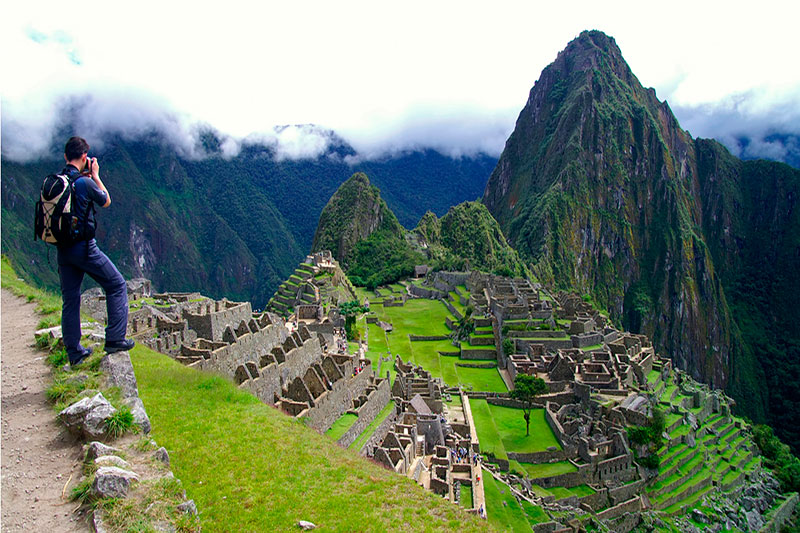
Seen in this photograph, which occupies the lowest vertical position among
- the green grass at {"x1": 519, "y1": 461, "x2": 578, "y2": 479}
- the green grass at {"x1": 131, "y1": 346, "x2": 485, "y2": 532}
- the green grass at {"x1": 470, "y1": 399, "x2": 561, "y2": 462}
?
the green grass at {"x1": 519, "y1": 461, "x2": 578, "y2": 479}

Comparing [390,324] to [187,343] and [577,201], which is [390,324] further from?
[577,201]

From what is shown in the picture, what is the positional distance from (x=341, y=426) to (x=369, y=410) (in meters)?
2.86

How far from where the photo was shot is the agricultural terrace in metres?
37.1

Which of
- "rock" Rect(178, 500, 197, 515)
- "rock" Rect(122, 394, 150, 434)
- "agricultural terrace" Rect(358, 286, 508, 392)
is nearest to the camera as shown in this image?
"rock" Rect(178, 500, 197, 515)

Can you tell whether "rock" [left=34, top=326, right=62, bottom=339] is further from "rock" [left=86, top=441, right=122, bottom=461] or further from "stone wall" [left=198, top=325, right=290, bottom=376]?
"stone wall" [left=198, top=325, right=290, bottom=376]

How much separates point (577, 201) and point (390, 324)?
108 m

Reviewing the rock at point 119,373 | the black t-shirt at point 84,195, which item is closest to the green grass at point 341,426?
the rock at point 119,373

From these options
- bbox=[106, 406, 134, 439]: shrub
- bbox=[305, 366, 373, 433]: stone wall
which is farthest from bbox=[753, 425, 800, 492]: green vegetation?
bbox=[106, 406, 134, 439]: shrub

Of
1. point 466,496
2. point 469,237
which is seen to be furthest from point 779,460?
point 469,237

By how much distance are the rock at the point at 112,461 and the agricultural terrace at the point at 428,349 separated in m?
23.7

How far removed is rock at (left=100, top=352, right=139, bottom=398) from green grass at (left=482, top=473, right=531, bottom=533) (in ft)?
45.5

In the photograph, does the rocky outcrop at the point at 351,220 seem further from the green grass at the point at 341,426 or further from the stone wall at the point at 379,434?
the green grass at the point at 341,426

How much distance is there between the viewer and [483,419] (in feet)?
98.9

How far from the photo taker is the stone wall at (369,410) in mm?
18406
